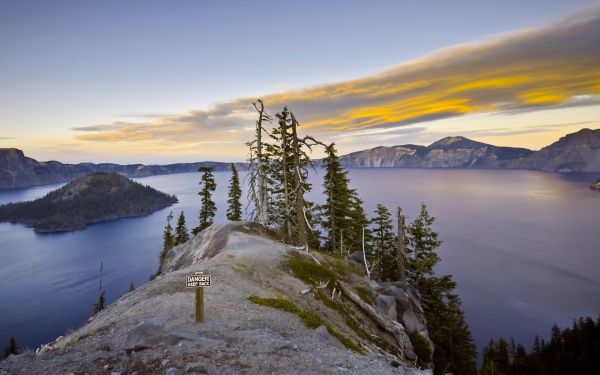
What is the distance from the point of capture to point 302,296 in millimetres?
18016

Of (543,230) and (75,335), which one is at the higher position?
(75,335)

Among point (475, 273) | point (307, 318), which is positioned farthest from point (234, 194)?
point (475, 273)

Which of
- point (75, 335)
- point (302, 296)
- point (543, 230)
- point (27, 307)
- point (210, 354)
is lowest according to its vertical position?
point (27, 307)

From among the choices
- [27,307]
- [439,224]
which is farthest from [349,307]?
[439,224]

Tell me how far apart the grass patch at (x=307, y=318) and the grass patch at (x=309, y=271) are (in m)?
6.07

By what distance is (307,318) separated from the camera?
13828 mm

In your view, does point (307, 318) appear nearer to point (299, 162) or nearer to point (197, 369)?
point (197, 369)

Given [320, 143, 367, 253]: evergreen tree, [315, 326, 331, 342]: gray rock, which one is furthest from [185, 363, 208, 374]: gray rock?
[320, 143, 367, 253]: evergreen tree

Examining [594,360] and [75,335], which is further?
[594,360]

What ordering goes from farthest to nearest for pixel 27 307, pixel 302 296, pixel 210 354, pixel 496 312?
pixel 27 307 < pixel 496 312 < pixel 302 296 < pixel 210 354

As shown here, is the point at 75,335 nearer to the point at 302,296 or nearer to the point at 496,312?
the point at 302,296

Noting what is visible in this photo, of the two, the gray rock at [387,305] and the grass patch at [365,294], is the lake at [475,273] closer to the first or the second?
the gray rock at [387,305]

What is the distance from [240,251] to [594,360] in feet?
250

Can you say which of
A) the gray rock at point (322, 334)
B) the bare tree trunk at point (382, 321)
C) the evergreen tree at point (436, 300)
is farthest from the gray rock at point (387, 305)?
the evergreen tree at point (436, 300)
